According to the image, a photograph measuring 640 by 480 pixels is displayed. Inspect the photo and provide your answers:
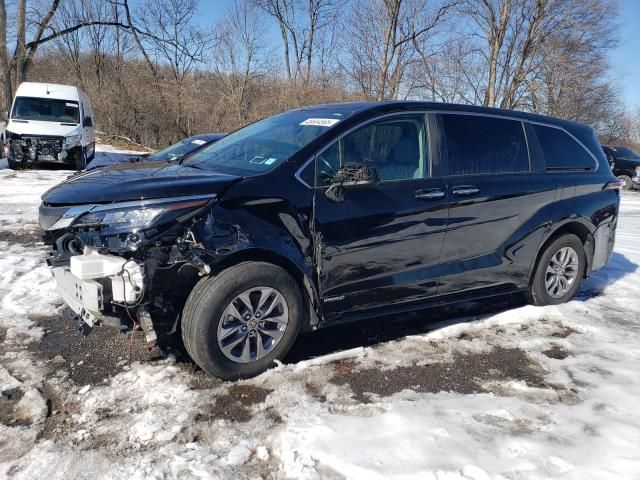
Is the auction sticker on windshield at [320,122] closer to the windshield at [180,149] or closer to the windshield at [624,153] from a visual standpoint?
the windshield at [180,149]

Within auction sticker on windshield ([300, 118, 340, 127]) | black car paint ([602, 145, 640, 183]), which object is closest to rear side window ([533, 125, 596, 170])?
auction sticker on windshield ([300, 118, 340, 127])

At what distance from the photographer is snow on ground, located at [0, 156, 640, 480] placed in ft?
8.49

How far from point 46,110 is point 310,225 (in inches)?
561

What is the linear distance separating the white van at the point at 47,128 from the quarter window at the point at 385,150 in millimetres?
12920

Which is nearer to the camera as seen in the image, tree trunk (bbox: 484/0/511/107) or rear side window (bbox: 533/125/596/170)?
rear side window (bbox: 533/125/596/170)

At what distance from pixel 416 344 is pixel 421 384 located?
2.21 ft

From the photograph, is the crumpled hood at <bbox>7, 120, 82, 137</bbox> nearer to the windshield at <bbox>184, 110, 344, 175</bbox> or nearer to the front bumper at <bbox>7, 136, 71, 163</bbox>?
the front bumper at <bbox>7, 136, 71, 163</bbox>

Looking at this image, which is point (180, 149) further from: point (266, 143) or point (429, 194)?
point (429, 194)

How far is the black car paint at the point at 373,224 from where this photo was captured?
3.26 metres

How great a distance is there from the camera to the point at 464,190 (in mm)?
4148

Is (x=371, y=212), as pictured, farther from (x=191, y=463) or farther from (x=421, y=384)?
(x=191, y=463)

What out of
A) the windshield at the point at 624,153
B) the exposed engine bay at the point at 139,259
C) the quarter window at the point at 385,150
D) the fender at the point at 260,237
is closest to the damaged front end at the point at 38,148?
the exposed engine bay at the point at 139,259

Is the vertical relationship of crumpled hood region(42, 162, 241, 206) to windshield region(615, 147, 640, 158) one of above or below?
below

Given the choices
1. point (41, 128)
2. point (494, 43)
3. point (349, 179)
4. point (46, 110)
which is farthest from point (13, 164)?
point (494, 43)
